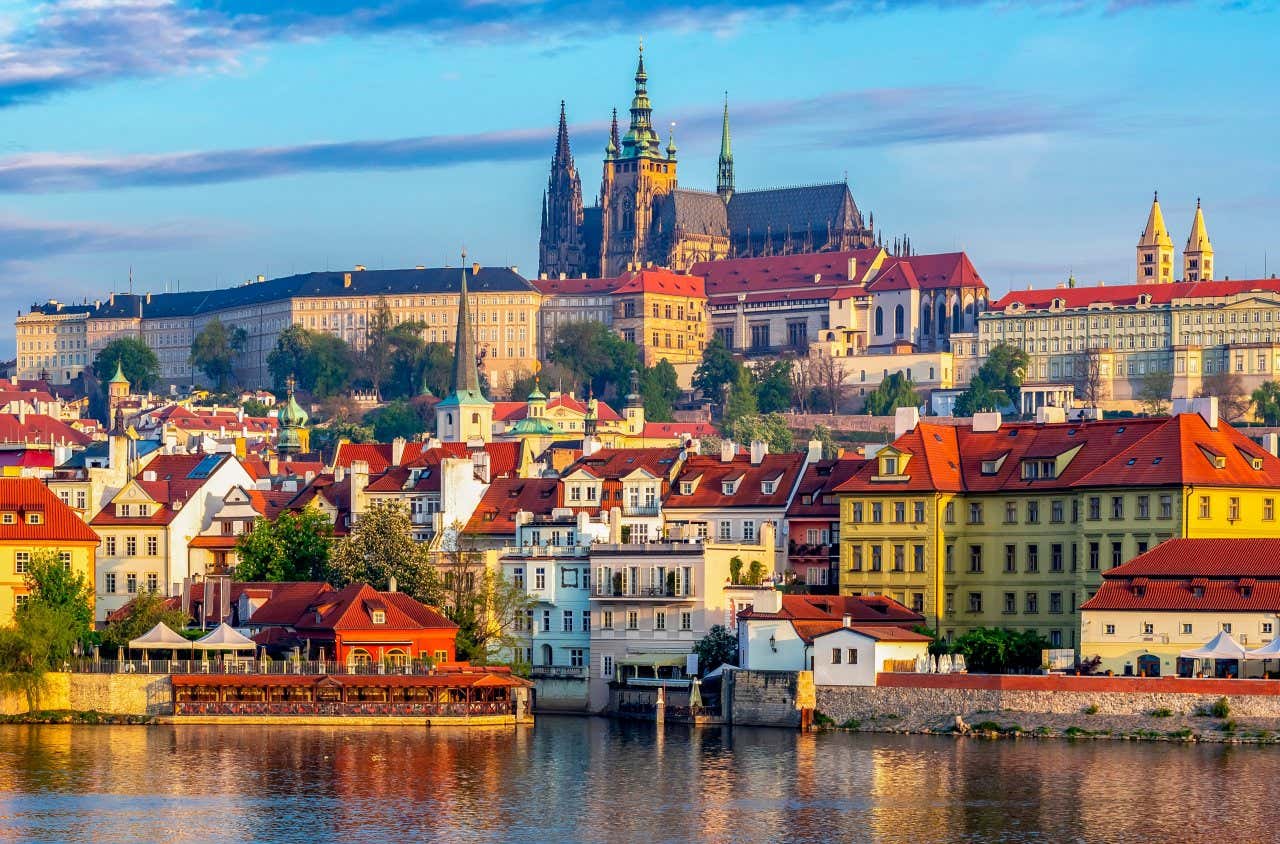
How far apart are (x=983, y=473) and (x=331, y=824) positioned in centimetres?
3382

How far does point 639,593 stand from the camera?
89125 millimetres

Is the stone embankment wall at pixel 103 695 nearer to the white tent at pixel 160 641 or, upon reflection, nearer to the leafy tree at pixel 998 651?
the white tent at pixel 160 641

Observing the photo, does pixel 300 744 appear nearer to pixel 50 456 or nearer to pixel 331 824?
pixel 331 824

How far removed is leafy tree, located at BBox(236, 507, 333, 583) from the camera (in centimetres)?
9662

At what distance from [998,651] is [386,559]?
20556 mm

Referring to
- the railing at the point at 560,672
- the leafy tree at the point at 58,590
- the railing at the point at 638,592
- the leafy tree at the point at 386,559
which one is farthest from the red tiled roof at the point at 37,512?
the railing at the point at 638,592

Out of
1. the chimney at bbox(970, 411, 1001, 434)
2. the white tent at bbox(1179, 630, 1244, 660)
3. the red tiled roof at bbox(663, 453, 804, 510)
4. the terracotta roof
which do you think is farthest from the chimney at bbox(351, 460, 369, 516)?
the white tent at bbox(1179, 630, 1244, 660)

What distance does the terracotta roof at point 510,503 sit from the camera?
98.9 meters

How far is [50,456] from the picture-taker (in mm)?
129625

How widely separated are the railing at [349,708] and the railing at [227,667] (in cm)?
114

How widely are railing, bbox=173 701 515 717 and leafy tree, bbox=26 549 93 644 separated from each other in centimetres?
623

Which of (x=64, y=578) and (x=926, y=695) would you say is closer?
(x=926, y=695)

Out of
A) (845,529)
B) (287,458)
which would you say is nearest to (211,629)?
(845,529)

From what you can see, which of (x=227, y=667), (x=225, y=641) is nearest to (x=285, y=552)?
(x=225, y=641)
